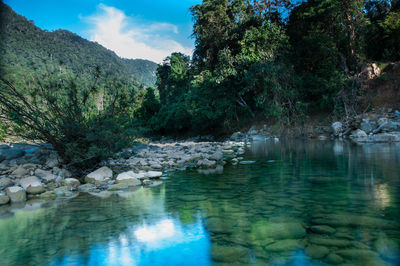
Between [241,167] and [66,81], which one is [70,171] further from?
[241,167]

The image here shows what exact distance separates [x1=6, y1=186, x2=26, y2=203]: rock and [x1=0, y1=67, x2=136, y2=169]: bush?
133cm

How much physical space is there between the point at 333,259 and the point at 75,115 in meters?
5.98

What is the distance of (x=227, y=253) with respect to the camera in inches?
92.2

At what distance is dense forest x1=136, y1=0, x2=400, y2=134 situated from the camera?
627 inches

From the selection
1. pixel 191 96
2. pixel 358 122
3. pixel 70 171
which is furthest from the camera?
pixel 191 96

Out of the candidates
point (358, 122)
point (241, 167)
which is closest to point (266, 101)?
point (358, 122)

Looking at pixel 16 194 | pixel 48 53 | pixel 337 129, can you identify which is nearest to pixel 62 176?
pixel 16 194

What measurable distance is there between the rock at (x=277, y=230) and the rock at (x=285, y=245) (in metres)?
0.08

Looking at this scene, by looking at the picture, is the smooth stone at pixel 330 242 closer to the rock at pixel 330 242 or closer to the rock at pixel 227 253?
the rock at pixel 330 242

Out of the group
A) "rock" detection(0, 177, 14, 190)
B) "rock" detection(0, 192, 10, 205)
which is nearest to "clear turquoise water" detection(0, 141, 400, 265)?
"rock" detection(0, 192, 10, 205)

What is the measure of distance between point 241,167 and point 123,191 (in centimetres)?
309

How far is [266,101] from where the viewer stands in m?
18.4

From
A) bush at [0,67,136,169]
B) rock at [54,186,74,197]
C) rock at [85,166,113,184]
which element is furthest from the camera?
bush at [0,67,136,169]

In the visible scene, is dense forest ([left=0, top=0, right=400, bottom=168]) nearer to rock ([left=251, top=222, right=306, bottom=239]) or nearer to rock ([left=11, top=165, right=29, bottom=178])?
rock ([left=11, top=165, right=29, bottom=178])
